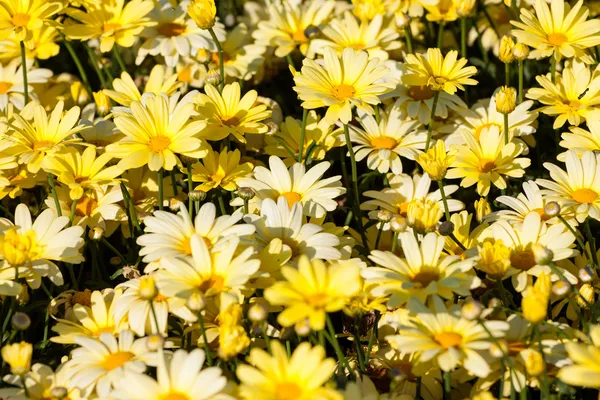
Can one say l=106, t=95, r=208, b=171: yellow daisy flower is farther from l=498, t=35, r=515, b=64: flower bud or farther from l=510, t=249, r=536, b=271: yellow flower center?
l=498, t=35, r=515, b=64: flower bud

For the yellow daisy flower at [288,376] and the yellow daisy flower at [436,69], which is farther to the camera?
the yellow daisy flower at [436,69]

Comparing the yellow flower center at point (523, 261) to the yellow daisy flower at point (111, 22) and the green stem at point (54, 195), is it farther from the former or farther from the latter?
the yellow daisy flower at point (111, 22)

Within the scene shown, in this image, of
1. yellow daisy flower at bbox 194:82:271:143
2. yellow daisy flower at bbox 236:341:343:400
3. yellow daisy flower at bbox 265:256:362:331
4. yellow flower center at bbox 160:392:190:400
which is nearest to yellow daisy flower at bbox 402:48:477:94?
yellow daisy flower at bbox 194:82:271:143

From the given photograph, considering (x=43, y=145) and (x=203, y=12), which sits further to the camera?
(x=203, y=12)

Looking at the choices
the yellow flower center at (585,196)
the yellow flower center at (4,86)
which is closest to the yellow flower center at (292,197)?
the yellow flower center at (585,196)

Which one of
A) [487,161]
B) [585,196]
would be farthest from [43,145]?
[585,196]

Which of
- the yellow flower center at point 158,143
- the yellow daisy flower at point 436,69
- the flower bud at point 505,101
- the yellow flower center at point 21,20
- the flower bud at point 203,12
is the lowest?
the yellow flower center at point 158,143

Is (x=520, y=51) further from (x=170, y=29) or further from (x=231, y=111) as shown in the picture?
(x=170, y=29)

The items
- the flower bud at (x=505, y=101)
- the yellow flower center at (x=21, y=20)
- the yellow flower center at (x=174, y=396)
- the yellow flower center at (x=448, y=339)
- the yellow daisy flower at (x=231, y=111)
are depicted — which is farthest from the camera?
the yellow flower center at (x=21, y=20)
